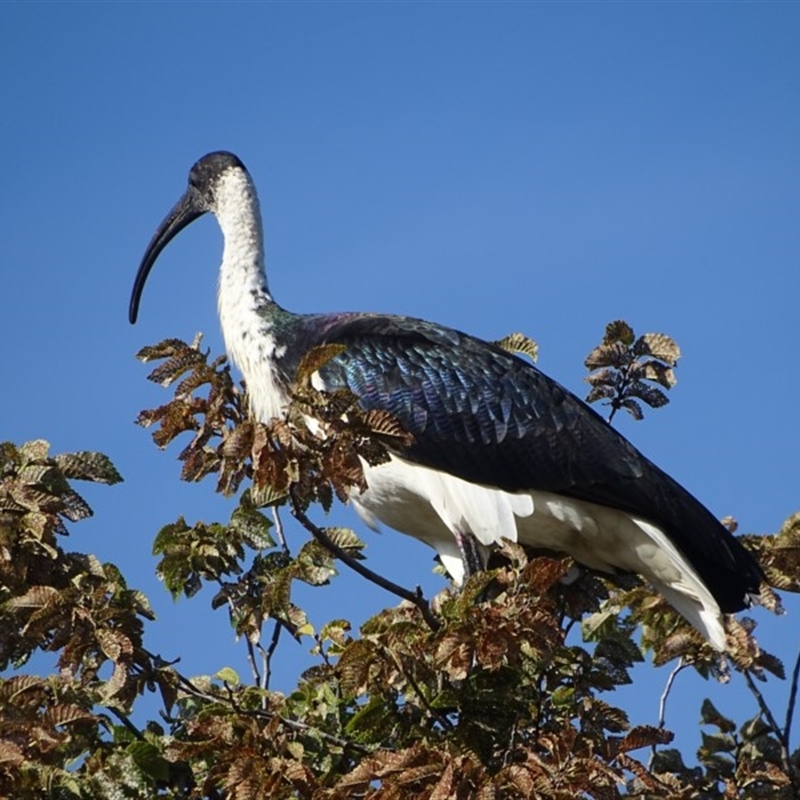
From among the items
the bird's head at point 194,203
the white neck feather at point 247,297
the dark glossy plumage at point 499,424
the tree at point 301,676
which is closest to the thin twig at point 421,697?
the tree at point 301,676

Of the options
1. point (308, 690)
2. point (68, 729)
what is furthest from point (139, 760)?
point (308, 690)

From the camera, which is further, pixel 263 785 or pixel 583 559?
pixel 583 559

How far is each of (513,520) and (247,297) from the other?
1839mm

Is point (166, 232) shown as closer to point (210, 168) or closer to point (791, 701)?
point (210, 168)

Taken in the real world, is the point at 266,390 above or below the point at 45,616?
above

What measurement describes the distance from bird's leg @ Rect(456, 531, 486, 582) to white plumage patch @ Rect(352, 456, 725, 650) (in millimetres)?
30

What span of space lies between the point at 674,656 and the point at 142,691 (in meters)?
2.42

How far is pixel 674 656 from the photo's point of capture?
28.3 feet

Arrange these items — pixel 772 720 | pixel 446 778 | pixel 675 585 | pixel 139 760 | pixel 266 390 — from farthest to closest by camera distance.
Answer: pixel 266 390 < pixel 675 585 < pixel 772 720 < pixel 139 760 < pixel 446 778

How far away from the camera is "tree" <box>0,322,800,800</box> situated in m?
6.78

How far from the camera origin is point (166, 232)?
11719 mm

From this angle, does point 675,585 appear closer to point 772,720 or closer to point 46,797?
point 772,720

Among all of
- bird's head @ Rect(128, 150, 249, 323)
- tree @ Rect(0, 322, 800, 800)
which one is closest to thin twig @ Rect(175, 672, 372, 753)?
tree @ Rect(0, 322, 800, 800)

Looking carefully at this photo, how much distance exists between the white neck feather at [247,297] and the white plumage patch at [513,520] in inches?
25.6
